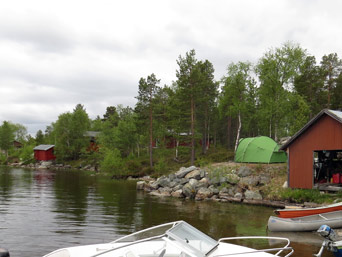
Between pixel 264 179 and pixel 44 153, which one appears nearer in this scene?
pixel 264 179

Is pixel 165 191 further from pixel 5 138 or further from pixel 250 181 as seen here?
pixel 5 138

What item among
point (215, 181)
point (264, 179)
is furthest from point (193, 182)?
point (264, 179)

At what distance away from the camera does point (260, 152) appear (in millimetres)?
30281

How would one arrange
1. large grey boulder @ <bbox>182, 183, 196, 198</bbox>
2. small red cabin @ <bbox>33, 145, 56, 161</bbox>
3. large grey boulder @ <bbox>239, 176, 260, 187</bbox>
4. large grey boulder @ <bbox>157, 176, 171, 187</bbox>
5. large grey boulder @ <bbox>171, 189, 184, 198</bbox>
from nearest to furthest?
large grey boulder @ <bbox>239, 176, 260, 187</bbox>, large grey boulder @ <bbox>182, 183, 196, 198</bbox>, large grey boulder @ <bbox>171, 189, 184, 198</bbox>, large grey boulder @ <bbox>157, 176, 171, 187</bbox>, small red cabin @ <bbox>33, 145, 56, 161</bbox>

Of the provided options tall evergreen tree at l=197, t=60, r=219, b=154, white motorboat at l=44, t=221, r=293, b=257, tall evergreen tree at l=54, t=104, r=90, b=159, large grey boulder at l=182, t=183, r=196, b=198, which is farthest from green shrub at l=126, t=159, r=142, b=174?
white motorboat at l=44, t=221, r=293, b=257

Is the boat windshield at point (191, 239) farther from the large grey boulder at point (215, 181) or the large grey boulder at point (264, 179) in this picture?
the large grey boulder at point (215, 181)

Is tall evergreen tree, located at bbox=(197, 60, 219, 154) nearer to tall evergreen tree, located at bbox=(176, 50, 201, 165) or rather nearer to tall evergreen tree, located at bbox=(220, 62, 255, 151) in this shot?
tall evergreen tree, located at bbox=(220, 62, 255, 151)

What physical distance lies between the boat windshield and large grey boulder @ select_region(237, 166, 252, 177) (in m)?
20.2

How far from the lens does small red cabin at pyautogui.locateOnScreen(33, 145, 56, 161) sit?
7312cm

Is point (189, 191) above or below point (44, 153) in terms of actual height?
below

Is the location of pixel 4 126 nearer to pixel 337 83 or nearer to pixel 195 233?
pixel 337 83

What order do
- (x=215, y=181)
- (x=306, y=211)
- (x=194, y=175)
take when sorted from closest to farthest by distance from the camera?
(x=306, y=211), (x=215, y=181), (x=194, y=175)

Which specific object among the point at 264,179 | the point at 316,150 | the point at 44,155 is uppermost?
the point at 316,150

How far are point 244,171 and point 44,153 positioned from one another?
5820 cm
